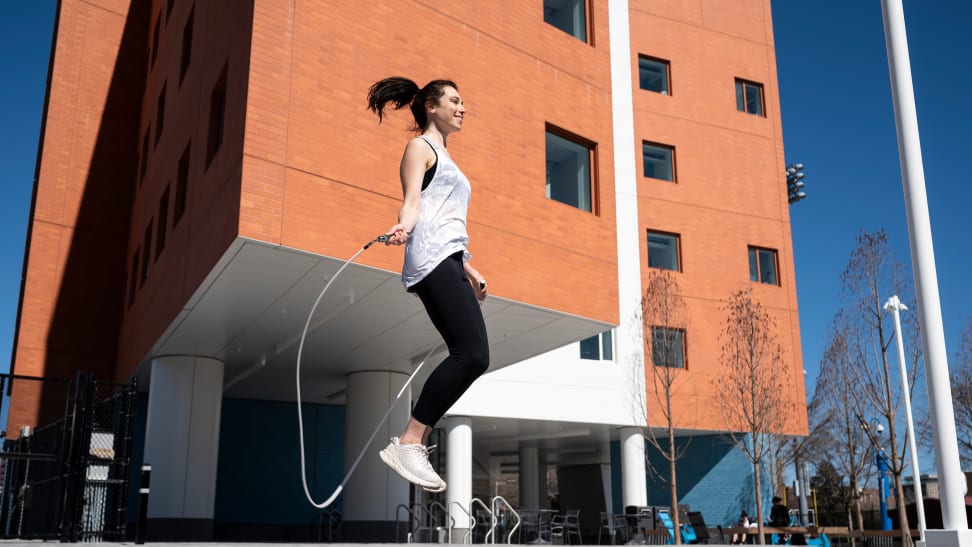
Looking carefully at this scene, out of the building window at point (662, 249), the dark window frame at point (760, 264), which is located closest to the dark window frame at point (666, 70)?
the building window at point (662, 249)

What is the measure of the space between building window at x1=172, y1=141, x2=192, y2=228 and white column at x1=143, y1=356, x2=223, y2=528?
130 inches

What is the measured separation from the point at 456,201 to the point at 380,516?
15046mm

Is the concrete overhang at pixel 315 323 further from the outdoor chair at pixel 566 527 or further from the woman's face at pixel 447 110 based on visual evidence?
the outdoor chair at pixel 566 527

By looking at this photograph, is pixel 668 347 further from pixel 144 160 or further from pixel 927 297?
pixel 927 297

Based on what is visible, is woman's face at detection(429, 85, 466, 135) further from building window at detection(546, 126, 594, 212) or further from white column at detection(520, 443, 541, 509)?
white column at detection(520, 443, 541, 509)

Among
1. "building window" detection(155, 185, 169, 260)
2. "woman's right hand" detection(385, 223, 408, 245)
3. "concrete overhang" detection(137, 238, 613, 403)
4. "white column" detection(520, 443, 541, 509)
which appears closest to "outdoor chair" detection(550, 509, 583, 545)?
"white column" detection(520, 443, 541, 509)

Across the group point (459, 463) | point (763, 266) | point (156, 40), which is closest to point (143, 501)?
point (459, 463)

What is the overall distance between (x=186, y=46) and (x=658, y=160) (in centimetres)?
1741

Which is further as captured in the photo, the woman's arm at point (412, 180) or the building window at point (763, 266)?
the building window at point (763, 266)

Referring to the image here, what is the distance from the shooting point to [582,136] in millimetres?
16812

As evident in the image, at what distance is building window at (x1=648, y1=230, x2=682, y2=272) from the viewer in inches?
1164

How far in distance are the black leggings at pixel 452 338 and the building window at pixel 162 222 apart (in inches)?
602

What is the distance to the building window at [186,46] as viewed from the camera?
711 inches

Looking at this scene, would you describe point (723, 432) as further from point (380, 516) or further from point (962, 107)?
point (962, 107)
